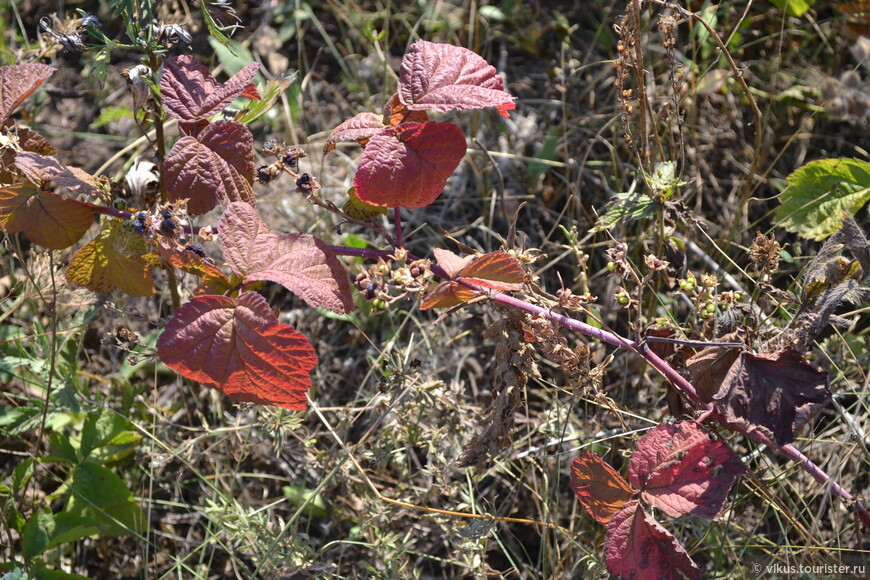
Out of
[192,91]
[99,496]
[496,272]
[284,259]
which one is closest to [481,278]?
[496,272]

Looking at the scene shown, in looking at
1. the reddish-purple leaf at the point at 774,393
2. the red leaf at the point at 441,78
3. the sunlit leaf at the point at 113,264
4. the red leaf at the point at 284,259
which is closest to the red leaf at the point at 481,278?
the red leaf at the point at 284,259

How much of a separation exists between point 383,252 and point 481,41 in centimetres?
152

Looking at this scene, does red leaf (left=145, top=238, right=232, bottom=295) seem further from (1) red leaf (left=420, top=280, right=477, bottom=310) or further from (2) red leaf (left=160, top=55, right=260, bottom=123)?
(1) red leaf (left=420, top=280, right=477, bottom=310)

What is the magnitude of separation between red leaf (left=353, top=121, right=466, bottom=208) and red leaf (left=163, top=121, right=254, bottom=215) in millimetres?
278

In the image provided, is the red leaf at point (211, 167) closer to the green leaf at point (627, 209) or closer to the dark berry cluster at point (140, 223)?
the dark berry cluster at point (140, 223)

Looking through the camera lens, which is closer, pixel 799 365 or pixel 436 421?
pixel 799 365

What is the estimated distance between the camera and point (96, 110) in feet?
9.01

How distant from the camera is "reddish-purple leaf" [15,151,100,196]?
4.69ft

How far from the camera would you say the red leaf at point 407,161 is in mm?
1373

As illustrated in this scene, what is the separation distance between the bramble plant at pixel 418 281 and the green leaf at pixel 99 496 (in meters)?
0.56

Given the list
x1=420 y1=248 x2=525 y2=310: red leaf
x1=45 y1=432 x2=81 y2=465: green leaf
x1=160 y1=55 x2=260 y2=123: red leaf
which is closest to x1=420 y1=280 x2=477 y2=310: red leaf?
x1=420 y1=248 x2=525 y2=310: red leaf

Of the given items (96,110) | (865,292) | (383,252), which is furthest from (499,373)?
(96,110)

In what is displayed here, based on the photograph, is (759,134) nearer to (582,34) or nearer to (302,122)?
(582,34)

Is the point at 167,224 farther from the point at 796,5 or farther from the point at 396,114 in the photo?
the point at 796,5
